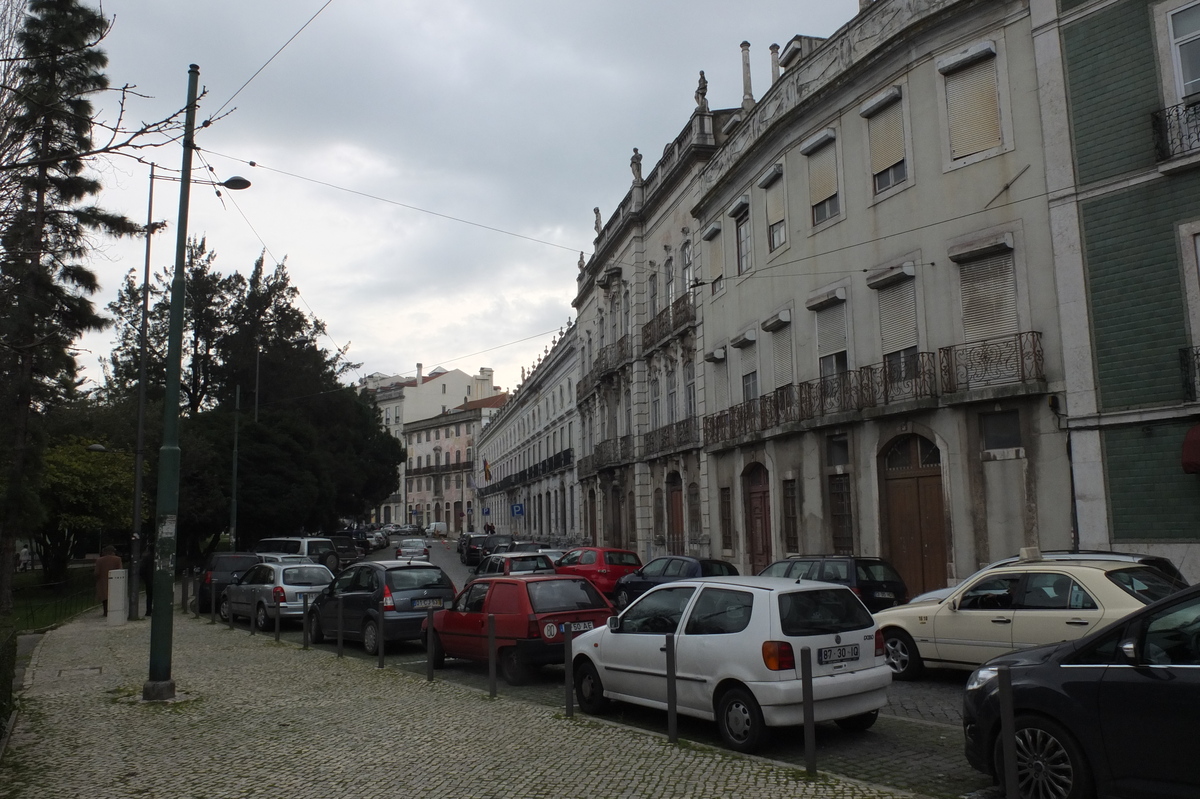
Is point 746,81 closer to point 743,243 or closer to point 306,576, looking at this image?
point 743,243

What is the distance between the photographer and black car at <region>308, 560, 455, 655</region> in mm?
15719

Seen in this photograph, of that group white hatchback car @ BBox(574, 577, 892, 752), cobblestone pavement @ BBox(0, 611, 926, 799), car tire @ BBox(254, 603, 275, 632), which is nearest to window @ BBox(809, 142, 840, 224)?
car tire @ BBox(254, 603, 275, 632)

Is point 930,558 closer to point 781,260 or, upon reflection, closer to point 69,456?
point 781,260

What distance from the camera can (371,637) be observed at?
51.8 feet

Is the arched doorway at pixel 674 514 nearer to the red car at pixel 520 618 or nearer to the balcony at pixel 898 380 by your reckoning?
the balcony at pixel 898 380

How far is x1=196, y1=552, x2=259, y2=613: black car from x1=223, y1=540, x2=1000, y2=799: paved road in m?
14.2

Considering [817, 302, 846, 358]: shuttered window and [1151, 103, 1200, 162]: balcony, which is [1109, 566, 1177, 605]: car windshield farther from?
[817, 302, 846, 358]: shuttered window

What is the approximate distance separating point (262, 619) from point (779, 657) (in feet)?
48.7

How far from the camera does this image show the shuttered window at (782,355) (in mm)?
25438

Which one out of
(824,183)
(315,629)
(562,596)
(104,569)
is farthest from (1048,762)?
(104,569)

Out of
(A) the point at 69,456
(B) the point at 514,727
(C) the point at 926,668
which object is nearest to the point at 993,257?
(C) the point at 926,668

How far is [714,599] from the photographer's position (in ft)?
29.8

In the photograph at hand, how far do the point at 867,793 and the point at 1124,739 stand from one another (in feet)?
5.92

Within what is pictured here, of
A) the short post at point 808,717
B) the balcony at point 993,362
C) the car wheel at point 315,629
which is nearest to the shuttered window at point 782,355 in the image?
the balcony at point 993,362
